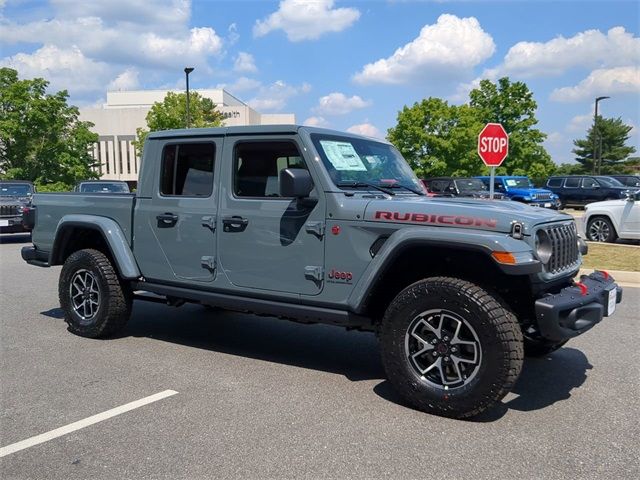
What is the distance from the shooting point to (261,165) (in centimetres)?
483

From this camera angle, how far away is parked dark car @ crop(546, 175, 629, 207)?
88.8 ft

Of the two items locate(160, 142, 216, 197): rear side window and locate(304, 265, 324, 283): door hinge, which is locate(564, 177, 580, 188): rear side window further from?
locate(304, 265, 324, 283): door hinge

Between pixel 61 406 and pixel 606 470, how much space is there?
3.45 metres

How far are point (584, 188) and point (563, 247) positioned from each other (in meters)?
26.9

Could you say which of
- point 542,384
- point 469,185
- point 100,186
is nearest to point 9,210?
point 100,186

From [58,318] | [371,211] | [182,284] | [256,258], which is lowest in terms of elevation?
[58,318]

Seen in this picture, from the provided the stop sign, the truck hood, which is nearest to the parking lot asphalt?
the truck hood

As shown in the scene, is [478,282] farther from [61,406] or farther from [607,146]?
[607,146]

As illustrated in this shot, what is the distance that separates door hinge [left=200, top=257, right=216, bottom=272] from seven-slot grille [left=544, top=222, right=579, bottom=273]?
265 cm

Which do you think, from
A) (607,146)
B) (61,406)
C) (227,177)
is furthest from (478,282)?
(607,146)

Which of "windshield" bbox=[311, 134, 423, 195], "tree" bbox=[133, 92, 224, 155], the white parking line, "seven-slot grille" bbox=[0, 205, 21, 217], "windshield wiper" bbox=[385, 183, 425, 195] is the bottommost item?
the white parking line

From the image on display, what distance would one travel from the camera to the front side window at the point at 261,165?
469 centimetres

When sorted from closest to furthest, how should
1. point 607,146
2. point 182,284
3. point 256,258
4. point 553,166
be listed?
point 256,258 < point 182,284 < point 553,166 < point 607,146

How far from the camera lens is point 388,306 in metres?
4.18
